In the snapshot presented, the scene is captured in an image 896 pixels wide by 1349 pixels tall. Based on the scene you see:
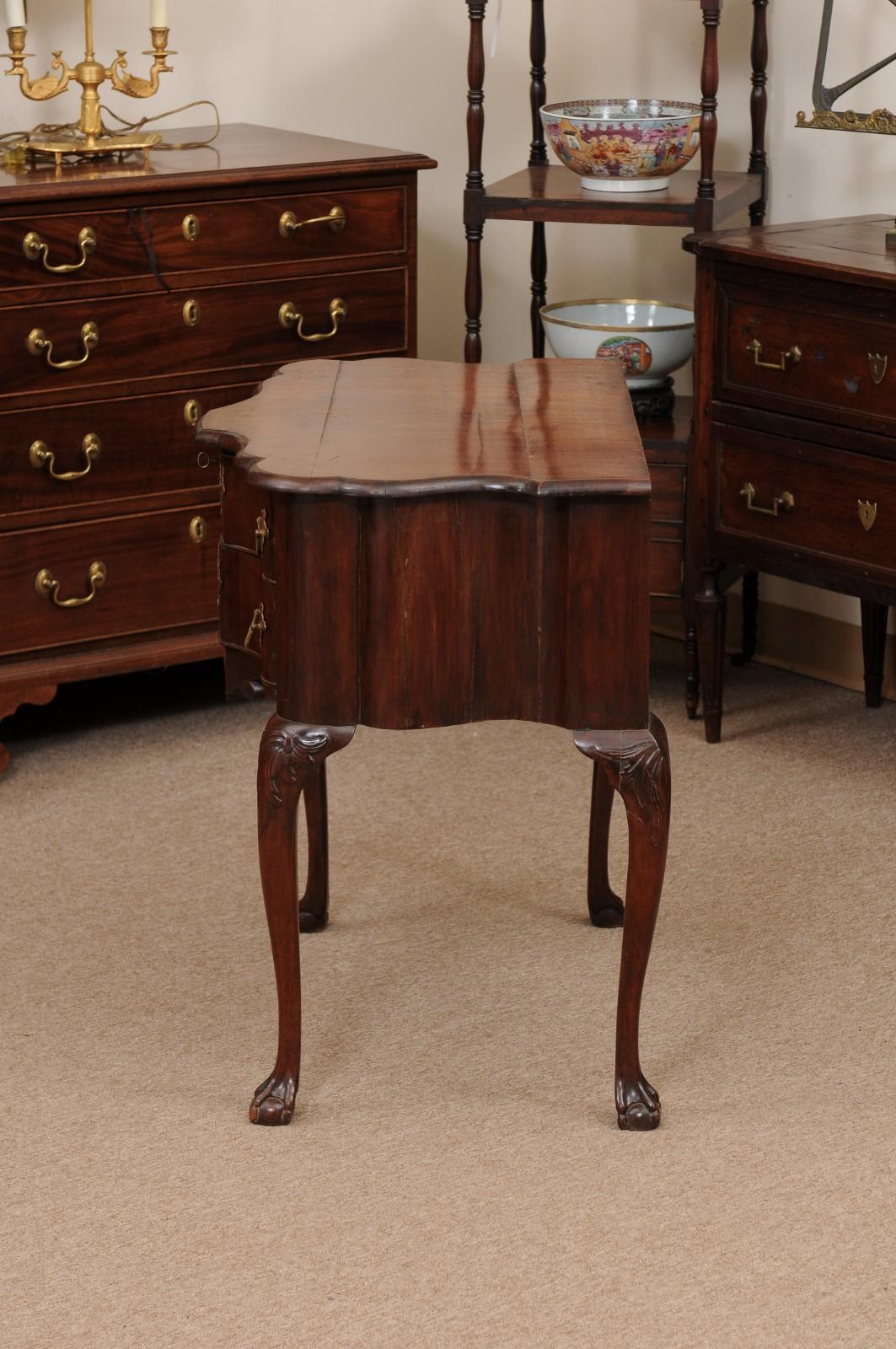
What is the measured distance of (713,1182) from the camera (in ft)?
6.55

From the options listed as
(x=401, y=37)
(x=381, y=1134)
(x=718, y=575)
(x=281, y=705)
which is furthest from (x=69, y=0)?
(x=381, y=1134)

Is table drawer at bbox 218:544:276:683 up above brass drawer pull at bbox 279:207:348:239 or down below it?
below

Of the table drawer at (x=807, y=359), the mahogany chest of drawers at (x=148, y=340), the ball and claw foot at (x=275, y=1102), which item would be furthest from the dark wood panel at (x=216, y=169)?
the ball and claw foot at (x=275, y=1102)

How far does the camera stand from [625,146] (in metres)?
3.28

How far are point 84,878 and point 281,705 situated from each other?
0.93 metres

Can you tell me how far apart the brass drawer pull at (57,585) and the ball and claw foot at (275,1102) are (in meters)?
1.30

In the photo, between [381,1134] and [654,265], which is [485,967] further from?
[654,265]

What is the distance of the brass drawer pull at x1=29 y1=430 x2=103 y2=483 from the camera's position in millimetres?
3057

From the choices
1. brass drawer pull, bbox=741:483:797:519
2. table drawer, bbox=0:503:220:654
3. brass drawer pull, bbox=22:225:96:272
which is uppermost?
brass drawer pull, bbox=22:225:96:272

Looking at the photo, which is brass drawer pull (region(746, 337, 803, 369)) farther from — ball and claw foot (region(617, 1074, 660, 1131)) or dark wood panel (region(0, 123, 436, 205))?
ball and claw foot (region(617, 1074, 660, 1131))

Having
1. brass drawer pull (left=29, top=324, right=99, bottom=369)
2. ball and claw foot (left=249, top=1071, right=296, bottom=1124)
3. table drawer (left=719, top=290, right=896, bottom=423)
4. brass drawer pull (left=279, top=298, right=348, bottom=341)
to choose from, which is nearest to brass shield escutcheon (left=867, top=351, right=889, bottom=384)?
table drawer (left=719, top=290, right=896, bottom=423)

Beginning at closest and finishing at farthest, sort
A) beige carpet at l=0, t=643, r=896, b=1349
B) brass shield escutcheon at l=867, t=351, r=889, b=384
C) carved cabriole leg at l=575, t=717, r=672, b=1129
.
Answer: beige carpet at l=0, t=643, r=896, b=1349 < carved cabriole leg at l=575, t=717, r=672, b=1129 < brass shield escutcheon at l=867, t=351, r=889, b=384

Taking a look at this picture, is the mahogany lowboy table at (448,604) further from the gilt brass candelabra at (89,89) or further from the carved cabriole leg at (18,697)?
the gilt brass candelabra at (89,89)

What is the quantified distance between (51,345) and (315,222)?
557 millimetres
